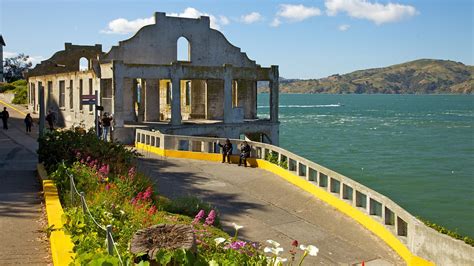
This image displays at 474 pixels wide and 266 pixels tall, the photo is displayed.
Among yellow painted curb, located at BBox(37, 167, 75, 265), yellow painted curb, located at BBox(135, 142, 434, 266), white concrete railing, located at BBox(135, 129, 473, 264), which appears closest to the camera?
yellow painted curb, located at BBox(37, 167, 75, 265)

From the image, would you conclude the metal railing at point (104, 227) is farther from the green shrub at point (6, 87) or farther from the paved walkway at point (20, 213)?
the green shrub at point (6, 87)

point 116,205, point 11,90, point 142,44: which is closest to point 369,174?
point 142,44

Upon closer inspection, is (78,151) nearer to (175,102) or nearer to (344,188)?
(344,188)

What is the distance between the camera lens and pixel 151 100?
35406mm

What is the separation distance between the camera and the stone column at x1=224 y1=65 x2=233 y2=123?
34.4 meters

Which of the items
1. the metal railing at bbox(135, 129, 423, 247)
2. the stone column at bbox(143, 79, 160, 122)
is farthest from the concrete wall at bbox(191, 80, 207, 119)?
the metal railing at bbox(135, 129, 423, 247)

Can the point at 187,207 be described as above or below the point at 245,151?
below

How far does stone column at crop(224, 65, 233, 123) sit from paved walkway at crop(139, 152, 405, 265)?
12.5 m

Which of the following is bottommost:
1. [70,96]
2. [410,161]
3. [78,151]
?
[410,161]

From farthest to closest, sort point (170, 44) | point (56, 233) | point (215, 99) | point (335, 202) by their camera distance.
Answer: point (215, 99) → point (170, 44) → point (335, 202) → point (56, 233)

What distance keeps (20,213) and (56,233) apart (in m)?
2.98

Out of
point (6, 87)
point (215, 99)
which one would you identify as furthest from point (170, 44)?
point (6, 87)

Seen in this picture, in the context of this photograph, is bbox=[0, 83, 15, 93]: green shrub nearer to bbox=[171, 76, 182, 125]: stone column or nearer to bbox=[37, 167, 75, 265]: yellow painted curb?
bbox=[171, 76, 182, 125]: stone column

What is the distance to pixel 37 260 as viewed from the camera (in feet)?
27.0
